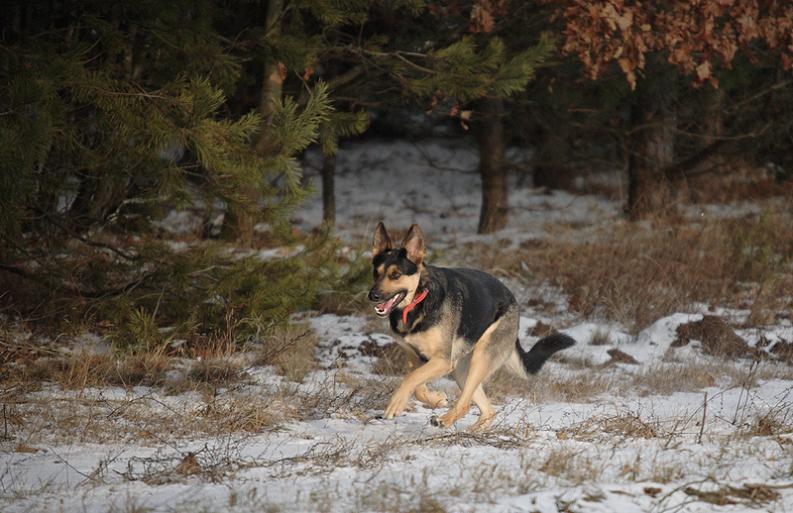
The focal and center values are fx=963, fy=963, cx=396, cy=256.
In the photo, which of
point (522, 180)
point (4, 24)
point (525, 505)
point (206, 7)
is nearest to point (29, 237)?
point (4, 24)

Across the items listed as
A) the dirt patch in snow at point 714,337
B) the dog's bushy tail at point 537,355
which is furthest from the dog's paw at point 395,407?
the dirt patch in snow at point 714,337

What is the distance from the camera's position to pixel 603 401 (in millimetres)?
7680

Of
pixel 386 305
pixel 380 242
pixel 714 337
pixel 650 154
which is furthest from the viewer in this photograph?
pixel 650 154

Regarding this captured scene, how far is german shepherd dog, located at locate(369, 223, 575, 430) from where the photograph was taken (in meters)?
6.47

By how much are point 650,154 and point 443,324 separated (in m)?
10.3

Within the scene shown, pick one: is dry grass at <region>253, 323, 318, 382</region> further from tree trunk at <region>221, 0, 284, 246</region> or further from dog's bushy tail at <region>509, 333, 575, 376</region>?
dog's bushy tail at <region>509, 333, 575, 376</region>

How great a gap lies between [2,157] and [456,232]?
1012 cm

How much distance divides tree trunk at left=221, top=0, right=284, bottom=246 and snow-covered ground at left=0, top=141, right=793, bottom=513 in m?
1.41

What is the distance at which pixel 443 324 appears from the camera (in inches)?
260

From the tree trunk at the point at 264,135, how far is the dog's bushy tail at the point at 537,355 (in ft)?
8.49

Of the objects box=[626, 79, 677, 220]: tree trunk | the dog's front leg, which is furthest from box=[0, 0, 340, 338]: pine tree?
box=[626, 79, 677, 220]: tree trunk

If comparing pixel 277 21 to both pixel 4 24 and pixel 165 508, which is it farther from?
pixel 165 508

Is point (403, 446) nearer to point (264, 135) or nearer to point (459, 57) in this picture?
point (264, 135)

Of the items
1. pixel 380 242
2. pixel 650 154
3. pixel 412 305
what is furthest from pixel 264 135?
pixel 650 154
